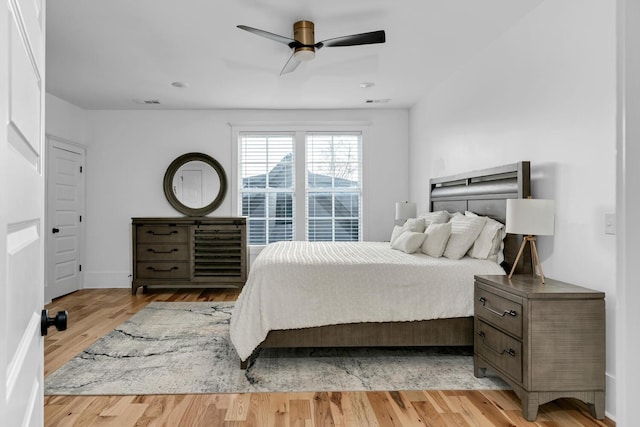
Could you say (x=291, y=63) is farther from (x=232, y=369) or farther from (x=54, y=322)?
(x=54, y=322)

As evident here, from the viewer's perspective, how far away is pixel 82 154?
6.01 m

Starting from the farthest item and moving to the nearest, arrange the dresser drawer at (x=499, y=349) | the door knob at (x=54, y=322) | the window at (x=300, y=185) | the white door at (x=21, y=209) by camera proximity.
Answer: the window at (x=300, y=185)
the dresser drawer at (x=499, y=349)
the door knob at (x=54, y=322)
the white door at (x=21, y=209)

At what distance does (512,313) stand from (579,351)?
1.21 feet

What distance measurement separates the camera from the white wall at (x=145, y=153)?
615 cm

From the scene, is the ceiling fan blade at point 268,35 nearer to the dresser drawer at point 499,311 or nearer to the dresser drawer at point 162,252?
the dresser drawer at point 499,311

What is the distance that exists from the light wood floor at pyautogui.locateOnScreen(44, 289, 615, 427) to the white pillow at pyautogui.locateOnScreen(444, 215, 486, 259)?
109cm

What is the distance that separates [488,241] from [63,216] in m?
5.18

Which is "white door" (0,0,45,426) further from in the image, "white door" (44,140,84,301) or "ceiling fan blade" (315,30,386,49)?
"white door" (44,140,84,301)

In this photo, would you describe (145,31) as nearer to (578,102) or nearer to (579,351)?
(578,102)

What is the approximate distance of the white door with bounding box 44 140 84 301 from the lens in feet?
17.5

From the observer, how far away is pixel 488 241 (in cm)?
327

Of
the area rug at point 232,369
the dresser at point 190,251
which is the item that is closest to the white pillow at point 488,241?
the area rug at point 232,369

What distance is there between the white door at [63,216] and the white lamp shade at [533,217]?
17.0ft

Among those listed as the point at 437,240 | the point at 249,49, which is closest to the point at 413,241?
the point at 437,240
